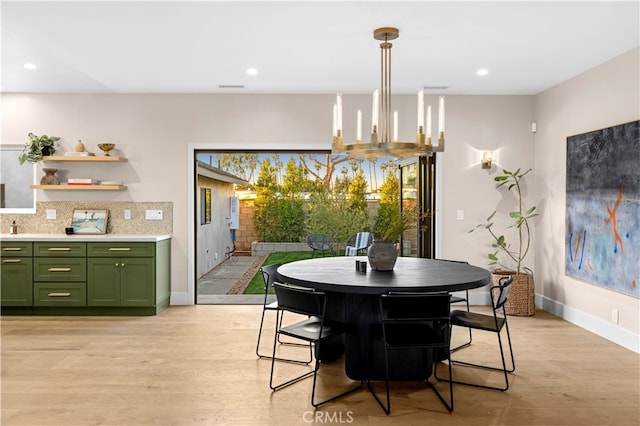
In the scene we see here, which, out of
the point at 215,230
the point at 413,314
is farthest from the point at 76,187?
the point at 413,314

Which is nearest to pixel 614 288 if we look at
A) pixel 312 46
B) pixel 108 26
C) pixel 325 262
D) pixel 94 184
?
pixel 325 262

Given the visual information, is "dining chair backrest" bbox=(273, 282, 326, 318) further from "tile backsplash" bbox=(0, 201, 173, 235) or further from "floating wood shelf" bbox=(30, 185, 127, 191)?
"floating wood shelf" bbox=(30, 185, 127, 191)

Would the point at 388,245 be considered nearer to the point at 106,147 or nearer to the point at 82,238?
the point at 82,238

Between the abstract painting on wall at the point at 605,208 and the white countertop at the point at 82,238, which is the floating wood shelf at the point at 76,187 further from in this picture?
the abstract painting on wall at the point at 605,208

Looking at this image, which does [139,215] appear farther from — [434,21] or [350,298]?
[434,21]

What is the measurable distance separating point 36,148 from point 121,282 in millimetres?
1921

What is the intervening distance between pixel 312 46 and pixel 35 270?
3.92 m

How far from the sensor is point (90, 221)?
19.6 feet

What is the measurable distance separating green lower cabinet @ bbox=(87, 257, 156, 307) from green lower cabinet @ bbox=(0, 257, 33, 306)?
0.67m

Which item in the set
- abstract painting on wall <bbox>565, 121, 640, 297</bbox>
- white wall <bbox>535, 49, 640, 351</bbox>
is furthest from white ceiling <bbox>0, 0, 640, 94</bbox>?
abstract painting on wall <bbox>565, 121, 640, 297</bbox>

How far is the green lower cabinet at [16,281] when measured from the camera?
545 cm

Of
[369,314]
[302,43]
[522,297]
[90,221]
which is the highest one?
[302,43]

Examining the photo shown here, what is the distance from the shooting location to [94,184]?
19.4 feet

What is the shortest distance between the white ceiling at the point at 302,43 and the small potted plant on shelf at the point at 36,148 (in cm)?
61
